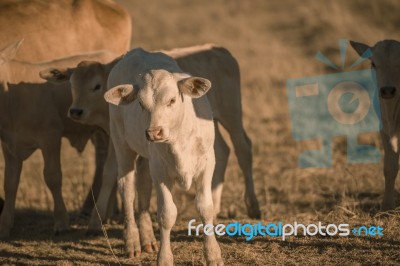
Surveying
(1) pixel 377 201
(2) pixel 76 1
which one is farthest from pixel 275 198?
(2) pixel 76 1

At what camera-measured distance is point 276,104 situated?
14859mm

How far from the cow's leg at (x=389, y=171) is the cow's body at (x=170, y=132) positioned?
213 cm

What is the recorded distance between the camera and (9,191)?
29.6 ft

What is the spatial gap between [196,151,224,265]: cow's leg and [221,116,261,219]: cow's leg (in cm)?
224

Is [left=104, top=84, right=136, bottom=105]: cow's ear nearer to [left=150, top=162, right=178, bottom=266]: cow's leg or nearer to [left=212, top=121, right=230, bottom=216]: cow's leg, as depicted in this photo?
[left=150, top=162, right=178, bottom=266]: cow's leg

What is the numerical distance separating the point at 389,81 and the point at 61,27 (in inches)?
192

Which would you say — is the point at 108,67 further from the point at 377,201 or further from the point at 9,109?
the point at 377,201

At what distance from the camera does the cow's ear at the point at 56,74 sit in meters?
8.91

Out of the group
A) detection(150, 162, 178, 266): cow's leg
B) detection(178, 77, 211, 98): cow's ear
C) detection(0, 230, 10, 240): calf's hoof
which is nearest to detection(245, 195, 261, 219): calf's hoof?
detection(150, 162, 178, 266): cow's leg

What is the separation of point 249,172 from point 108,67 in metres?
1.95

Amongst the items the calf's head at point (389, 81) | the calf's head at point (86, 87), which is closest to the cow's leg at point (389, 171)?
the calf's head at point (389, 81)

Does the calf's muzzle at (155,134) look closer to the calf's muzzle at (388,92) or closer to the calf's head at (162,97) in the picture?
the calf's head at (162,97)

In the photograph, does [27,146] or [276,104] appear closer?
[27,146]

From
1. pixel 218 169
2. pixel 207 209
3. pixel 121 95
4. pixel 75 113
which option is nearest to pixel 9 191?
pixel 75 113
